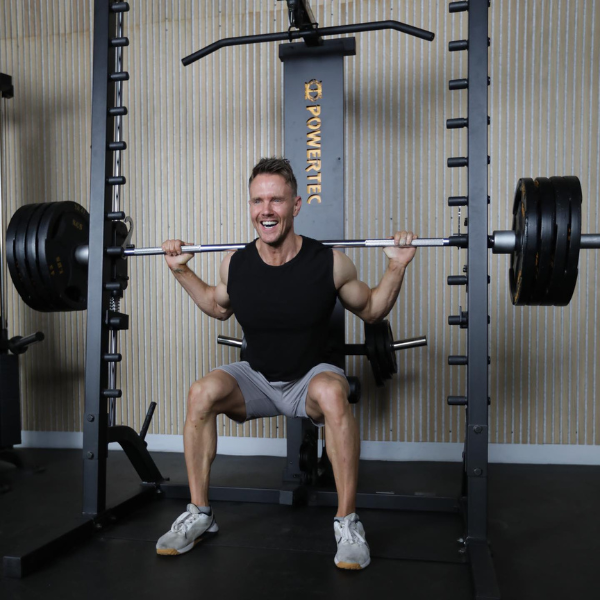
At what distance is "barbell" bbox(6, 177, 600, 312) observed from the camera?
6.20ft

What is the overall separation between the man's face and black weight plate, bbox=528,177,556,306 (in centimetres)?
85

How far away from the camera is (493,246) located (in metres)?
2.04

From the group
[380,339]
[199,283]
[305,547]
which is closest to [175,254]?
[199,283]

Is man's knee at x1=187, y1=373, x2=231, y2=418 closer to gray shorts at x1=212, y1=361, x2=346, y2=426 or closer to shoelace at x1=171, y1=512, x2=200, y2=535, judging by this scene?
gray shorts at x1=212, y1=361, x2=346, y2=426

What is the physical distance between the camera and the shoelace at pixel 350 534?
1942 millimetres

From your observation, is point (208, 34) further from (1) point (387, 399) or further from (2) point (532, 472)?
(2) point (532, 472)

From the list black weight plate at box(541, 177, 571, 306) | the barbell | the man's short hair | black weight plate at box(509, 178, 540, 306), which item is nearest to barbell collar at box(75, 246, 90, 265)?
the barbell

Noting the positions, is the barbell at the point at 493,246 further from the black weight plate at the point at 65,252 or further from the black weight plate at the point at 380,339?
the black weight plate at the point at 380,339

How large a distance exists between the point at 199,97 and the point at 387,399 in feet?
6.72

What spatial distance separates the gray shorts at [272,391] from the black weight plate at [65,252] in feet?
2.27

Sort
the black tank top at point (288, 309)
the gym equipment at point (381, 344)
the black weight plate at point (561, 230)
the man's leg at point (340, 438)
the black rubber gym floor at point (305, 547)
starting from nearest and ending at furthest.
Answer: the black rubber gym floor at point (305, 547)
the black weight plate at point (561, 230)
the man's leg at point (340, 438)
the black tank top at point (288, 309)
the gym equipment at point (381, 344)

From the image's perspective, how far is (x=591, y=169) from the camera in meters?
3.20

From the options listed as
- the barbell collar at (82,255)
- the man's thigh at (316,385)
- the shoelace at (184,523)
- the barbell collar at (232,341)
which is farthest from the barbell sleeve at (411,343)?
the barbell collar at (82,255)

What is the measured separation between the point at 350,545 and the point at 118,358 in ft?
3.50
